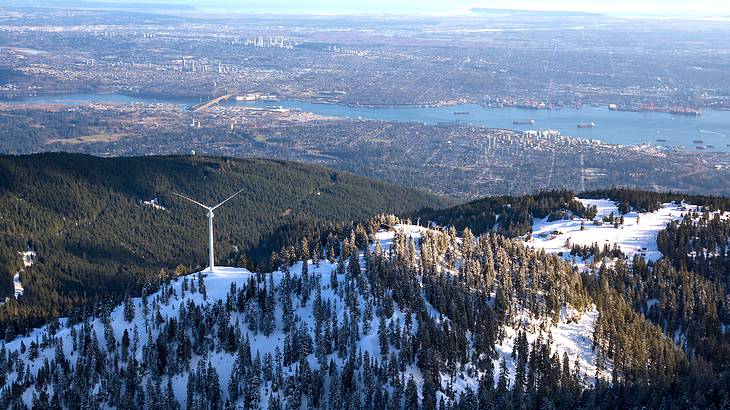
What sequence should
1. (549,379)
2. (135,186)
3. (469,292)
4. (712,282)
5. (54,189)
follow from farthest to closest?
1. (135,186)
2. (54,189)
3. (712,282)
4. (469,292)
5. (549,379)

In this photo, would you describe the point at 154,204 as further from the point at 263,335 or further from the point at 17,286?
the point at 263,335

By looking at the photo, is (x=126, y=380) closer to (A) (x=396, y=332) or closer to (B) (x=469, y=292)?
(A) (x=396, y=332)

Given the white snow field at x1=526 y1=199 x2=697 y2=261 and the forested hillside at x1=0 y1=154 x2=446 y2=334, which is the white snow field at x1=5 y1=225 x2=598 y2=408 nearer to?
the forested hillside at x1=0 y1=154 x2=446 y2=334

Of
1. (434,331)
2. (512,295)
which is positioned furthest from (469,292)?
(434,331)

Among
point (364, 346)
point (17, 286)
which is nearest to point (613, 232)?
point (364, 346)

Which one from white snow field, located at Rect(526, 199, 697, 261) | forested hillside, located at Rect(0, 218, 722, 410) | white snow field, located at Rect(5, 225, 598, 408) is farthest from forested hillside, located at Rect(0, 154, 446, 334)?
white snow field, located at Rect(526, 199, 697, 261)

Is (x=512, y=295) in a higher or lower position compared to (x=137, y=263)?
higher
